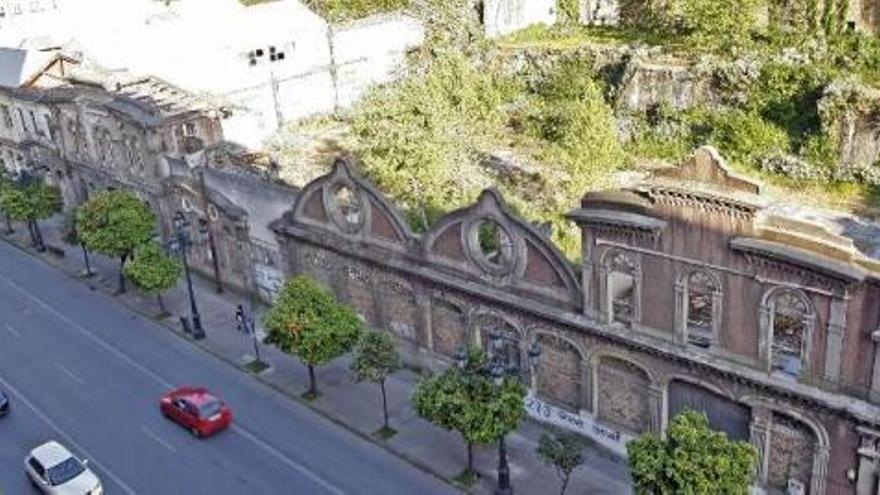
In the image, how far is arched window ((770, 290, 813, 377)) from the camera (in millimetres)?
26328

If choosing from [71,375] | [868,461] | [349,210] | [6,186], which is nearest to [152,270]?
[71,375]

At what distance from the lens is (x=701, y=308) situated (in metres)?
31.8

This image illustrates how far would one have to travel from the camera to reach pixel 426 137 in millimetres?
47219

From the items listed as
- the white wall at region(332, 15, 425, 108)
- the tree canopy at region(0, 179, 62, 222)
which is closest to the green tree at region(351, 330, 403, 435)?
the tree canopy at region(0, 179, 62, 222)

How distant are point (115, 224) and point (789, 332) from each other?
33761 mm

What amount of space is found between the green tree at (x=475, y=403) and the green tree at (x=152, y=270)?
1971 cm

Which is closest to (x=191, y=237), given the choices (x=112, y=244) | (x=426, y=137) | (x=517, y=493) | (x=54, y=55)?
(x=112, y=244)

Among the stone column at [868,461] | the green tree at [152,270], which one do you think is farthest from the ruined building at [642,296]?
the green tree at [152,270]

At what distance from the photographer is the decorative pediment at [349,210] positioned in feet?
124

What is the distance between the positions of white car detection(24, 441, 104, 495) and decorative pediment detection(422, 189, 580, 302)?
15.2 m

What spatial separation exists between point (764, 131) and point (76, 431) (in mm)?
43005

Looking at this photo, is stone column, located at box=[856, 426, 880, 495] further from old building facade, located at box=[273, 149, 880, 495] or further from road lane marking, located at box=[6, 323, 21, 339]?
road lane marking, located at box=[6, 323, 21, 339]

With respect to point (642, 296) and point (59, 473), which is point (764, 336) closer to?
point (642, 296)

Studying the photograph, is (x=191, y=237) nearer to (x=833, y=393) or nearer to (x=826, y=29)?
(x=833, y=393)
